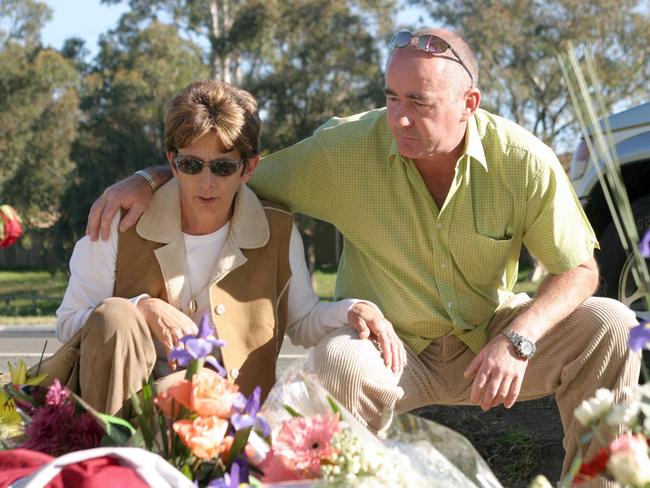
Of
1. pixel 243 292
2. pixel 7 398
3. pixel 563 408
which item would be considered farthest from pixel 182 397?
pixel 563 408


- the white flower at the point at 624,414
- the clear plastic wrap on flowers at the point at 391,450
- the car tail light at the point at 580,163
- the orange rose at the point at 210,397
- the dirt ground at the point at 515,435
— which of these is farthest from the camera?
the car tail light at the point at 580,163

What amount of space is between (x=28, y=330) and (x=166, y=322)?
8735 millimetres

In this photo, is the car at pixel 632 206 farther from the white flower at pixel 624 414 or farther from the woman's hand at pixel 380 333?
the white flower at pixel 624 414

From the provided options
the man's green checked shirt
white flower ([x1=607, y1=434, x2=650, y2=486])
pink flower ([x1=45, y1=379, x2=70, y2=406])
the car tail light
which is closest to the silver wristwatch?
the man's green checked shirt

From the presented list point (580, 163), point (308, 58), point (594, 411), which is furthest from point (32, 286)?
point (594, 411)

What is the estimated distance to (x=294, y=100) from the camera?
98.5 feet

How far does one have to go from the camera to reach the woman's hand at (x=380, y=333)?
315cm

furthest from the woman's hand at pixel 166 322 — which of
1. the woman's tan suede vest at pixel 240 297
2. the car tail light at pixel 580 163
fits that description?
the car tail light at pixel 580 163

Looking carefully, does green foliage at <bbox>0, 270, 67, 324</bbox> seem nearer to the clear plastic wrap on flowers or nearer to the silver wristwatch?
the silver wristwatch

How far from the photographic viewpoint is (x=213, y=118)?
10.4 ft

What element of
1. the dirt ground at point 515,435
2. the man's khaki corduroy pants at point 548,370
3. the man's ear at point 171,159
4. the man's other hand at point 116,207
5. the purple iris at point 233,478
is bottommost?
the dirt ground at point 515,435

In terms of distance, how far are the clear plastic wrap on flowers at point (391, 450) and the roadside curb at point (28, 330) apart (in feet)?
29.3

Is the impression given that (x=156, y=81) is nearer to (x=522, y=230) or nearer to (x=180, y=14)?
(x=180, y=14)

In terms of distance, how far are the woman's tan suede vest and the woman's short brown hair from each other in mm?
287
